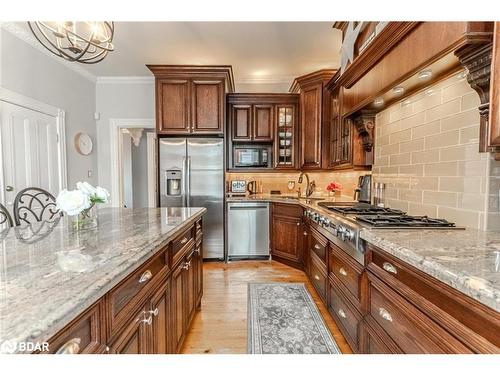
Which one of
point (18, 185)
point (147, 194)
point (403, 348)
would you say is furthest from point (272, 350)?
point (147, 194)

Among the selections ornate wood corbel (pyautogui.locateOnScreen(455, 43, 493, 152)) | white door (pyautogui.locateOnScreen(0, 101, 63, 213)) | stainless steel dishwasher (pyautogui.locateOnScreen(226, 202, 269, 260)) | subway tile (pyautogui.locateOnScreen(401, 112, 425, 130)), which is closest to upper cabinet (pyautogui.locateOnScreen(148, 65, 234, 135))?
stainless steel dishwasher (pyautogui.locateOnScreen(226, 202, 269, 260))

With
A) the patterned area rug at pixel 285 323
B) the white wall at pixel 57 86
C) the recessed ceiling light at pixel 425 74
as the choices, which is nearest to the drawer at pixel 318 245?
the patterned area rug at pixel 285 323

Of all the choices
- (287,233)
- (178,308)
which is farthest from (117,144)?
(178,308)

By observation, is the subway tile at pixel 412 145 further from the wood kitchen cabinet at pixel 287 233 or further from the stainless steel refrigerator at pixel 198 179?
→ the stainless steel refrigerator at pixel 198 179

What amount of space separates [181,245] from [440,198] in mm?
1699

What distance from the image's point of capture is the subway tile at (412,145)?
1.91 metres

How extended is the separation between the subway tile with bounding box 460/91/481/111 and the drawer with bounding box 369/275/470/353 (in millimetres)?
1075

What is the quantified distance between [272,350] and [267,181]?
9.47 ft

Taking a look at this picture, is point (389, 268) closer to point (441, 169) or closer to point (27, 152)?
point (441, 169)

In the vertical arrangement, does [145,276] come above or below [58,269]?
below

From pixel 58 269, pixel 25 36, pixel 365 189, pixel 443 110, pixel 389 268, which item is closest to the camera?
pixel 58 269

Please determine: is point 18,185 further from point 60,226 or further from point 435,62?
point 435,62

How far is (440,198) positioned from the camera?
170 cm

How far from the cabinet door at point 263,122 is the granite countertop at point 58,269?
9.05 ft
